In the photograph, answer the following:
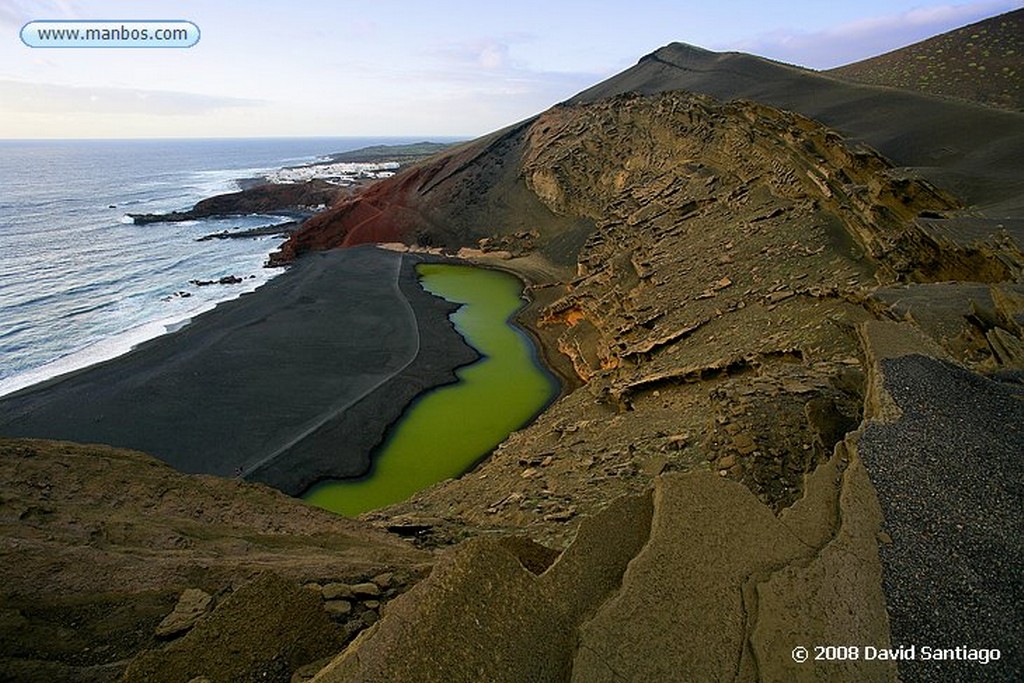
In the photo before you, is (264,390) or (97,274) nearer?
(264,390)

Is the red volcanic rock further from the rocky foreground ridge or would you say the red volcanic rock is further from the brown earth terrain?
the rocky foreground ridge

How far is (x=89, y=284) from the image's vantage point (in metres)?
36.6

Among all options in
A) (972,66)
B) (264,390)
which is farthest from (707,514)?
(972,66)

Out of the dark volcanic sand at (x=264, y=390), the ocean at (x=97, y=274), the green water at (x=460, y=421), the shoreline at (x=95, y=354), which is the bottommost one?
the green water at (x=460, y=421)

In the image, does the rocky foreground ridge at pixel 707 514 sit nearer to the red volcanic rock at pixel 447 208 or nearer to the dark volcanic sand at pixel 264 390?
the dark volcanic sand at pixel 264 390

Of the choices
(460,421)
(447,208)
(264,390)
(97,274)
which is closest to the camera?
(460,421)

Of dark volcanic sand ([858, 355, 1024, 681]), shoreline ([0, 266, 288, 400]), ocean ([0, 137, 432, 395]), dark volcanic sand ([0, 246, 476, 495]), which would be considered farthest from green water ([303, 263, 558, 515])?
ocean ([0, 137, 432, 395])

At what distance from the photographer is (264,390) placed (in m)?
21.3

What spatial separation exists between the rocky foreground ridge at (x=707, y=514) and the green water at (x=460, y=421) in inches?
85.5

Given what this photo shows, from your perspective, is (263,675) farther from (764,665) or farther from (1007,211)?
(1007,211)

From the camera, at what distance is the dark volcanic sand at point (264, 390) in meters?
17.6

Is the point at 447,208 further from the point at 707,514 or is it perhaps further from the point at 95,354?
the point at 707,514

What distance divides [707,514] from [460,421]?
15.0 meters

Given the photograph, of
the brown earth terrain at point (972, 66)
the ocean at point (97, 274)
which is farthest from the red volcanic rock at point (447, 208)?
the brown earth terrain at point (972, 66)
